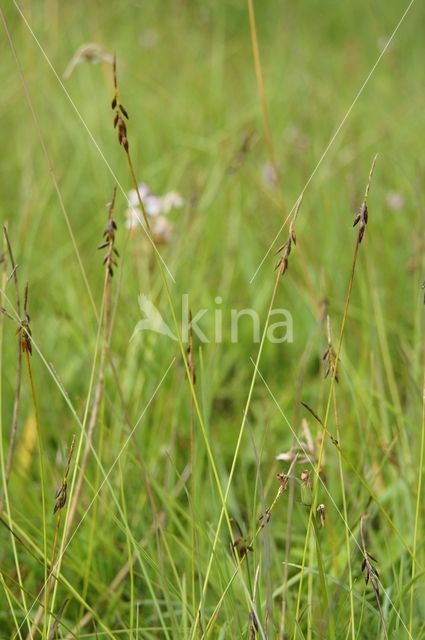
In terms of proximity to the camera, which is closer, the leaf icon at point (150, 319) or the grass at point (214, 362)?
the grass at point (214, 362)

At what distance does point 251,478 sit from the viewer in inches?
55.9

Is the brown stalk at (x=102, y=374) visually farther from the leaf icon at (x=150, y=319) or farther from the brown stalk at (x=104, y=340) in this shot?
the leaf icon at (x=150, y=319)

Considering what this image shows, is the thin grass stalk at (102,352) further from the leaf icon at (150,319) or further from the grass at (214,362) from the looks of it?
the leaf icon at (150,319)

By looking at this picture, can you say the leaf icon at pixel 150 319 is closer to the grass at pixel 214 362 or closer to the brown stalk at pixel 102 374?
the grass at pixel 214 362

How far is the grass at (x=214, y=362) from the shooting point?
92 cm

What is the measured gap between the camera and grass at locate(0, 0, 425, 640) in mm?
924

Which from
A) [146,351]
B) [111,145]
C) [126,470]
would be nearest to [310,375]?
[146,351]

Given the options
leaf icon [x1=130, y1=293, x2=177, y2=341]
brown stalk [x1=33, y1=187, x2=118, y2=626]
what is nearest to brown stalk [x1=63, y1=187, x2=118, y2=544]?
brown stalk [x1=33, y1=187, x2=118, y2=626]

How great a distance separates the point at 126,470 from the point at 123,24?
116 inches

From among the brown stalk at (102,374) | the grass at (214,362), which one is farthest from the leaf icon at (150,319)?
the brown stalk at (102,374)

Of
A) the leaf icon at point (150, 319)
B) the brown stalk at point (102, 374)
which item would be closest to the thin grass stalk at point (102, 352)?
the brown stalk at point (102, 374)

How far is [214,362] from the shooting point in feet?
4.79

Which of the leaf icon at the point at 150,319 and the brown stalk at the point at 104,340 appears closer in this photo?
the brown stalk at the point at 104,340

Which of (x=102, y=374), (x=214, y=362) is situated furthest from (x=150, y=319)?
(x=102, y=374)
